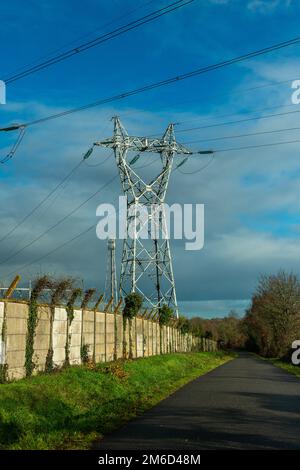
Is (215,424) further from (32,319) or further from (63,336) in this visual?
(63,336)

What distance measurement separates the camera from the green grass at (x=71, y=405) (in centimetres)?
1023

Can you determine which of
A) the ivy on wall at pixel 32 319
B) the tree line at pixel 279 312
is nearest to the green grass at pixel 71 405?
the ivy on wall at pixel 32 319

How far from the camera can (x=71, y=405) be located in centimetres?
1472

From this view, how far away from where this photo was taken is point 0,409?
1215 centimetres

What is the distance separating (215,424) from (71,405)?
15.1 ft

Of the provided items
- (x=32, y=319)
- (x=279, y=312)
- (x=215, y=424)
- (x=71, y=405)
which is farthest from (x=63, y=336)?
(x=279, y=312)

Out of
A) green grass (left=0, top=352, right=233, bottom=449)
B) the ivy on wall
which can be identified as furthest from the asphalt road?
the ivy on wall

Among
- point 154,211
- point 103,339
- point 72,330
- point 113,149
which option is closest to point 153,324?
point 154,211

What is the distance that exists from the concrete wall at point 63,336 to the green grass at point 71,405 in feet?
2.59

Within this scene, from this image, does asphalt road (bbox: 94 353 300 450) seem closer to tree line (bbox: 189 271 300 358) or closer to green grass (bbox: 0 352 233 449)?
green grass (bbox: 0 352 233 449)

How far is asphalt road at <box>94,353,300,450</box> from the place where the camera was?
368 inches

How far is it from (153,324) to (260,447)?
3569 centimetres

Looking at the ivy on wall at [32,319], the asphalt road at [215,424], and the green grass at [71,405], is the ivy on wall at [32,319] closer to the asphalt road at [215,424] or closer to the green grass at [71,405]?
the green grass at [71,405]

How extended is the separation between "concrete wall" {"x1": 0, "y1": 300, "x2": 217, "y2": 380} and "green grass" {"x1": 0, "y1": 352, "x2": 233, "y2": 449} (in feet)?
2.59
